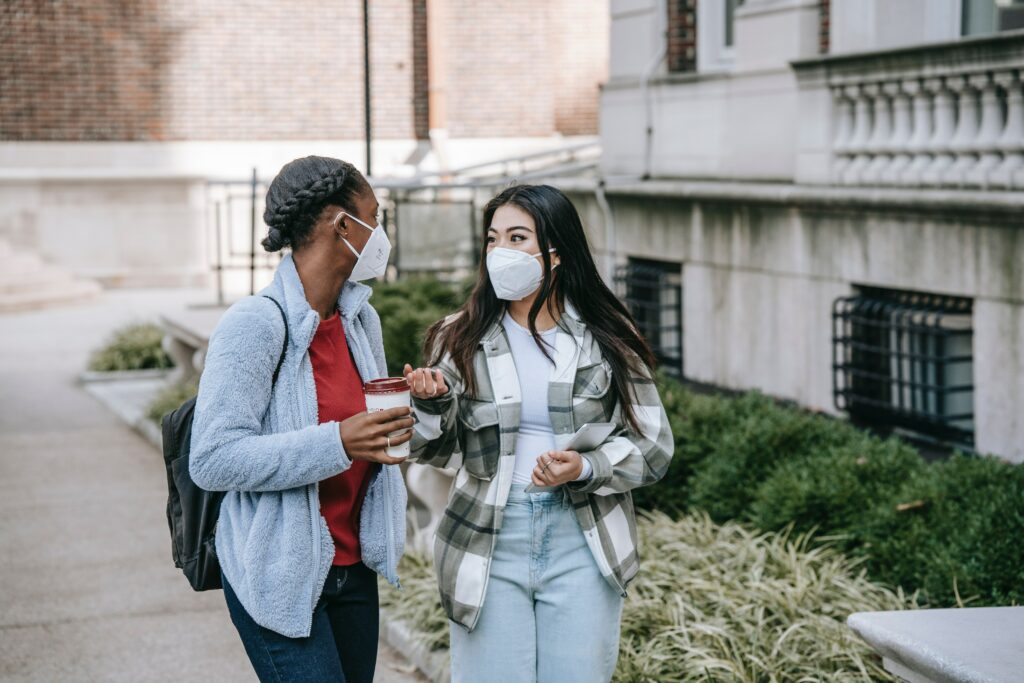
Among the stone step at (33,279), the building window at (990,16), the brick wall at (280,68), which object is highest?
the brick wall at (280,68)

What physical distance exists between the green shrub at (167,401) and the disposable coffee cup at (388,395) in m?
8.03

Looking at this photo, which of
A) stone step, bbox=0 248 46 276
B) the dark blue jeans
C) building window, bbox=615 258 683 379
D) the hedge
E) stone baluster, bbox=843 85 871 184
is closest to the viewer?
the dark blue jeans

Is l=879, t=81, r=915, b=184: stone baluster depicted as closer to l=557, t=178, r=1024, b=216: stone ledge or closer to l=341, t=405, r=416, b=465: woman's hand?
l=557, t=178, r=1024, b=216: stone ledge

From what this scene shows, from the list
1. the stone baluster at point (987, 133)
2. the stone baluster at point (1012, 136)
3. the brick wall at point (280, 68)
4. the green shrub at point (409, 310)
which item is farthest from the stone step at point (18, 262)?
the stone baluster at point (1012, 136)

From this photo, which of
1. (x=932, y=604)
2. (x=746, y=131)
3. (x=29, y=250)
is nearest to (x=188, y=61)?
(x=29, y=250)

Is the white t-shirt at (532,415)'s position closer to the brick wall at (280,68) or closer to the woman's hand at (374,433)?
the woman's hand at (374,433)

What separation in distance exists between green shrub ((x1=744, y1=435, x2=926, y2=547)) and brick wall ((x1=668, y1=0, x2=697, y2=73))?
5.66 meters

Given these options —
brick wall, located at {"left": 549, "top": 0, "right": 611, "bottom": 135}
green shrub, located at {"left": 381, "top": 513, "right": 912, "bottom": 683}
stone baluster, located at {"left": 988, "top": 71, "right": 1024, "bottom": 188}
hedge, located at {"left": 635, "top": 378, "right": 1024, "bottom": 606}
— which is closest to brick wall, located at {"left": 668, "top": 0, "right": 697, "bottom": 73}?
stone baluster, located at {"left": 988, "top": 71, "right": 1024, "bottom": 188}

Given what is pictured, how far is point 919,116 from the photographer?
27.0 feet

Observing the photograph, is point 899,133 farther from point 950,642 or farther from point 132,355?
point 132,355

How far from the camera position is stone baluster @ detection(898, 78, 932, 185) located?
26.7 ft

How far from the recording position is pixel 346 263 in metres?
3.48

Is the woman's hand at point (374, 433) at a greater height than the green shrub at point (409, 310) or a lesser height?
greater

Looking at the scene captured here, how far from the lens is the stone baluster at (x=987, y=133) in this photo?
7.58 m
